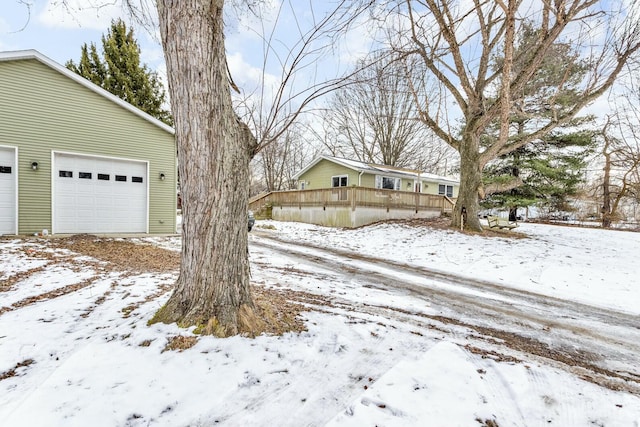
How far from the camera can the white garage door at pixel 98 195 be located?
30.0 feet

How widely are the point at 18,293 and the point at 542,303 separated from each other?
6974 mm

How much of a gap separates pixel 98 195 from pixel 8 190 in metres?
1.99

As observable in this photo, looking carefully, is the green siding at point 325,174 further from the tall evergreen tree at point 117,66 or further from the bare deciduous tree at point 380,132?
the tall evergreen tree at point 117,66

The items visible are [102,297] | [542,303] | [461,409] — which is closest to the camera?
[461,409]

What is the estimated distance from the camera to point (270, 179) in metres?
29.4

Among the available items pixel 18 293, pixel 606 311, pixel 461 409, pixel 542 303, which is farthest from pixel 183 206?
pixel 606 311

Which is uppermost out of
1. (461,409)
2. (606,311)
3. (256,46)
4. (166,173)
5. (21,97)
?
(21,97)

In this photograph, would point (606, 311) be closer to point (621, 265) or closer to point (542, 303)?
point (542, 303)

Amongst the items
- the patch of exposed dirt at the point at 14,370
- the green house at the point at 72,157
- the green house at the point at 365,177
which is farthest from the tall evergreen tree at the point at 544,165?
the patch of exposed dirt at the point at 14,370

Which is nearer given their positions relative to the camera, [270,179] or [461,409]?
[461,409]

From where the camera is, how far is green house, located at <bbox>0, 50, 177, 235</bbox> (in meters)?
8.43

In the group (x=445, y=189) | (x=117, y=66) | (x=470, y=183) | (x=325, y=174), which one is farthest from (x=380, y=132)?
(x=117, y=66)

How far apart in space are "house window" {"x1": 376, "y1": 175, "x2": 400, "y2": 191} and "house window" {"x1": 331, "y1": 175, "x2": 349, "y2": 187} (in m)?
1.89

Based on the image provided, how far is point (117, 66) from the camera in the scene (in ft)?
59.2
